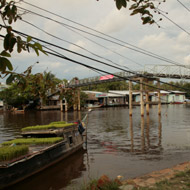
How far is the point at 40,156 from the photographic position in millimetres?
10297

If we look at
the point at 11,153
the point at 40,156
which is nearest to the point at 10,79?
the point at 11,153

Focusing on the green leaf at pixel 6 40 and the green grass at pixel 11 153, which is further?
the green grass at pixel 11 153

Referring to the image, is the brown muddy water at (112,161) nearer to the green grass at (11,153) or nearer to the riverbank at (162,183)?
the green grass at (11,153)

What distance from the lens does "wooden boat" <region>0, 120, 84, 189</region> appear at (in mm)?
8242

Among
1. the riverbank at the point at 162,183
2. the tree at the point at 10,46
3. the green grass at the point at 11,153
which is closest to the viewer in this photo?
the tree at the point at 10,46

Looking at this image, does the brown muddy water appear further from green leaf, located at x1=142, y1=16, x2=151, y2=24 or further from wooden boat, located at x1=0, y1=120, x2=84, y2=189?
green leaf, located at x1=142, y1=16, x2=151, y2=24

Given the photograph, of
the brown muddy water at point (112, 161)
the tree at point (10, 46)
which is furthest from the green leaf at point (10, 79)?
the brown muddy water at point (112, 161)

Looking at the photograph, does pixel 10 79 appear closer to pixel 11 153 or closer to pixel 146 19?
pixel 146 19

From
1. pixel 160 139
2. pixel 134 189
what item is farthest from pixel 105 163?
pixel 160 139

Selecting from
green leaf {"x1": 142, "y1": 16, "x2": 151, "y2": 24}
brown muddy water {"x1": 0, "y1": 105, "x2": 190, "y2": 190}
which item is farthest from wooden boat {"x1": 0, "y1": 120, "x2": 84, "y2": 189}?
green leaf {"x1": 142, "y1": 16, "x2": 151, "y2": 24}

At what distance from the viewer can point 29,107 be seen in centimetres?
7625

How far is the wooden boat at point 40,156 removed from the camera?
8.24 m

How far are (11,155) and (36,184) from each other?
6.52 feet

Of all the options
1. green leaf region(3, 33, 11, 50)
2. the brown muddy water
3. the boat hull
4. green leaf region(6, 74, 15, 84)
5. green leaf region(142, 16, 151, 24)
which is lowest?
the brown muddy water
